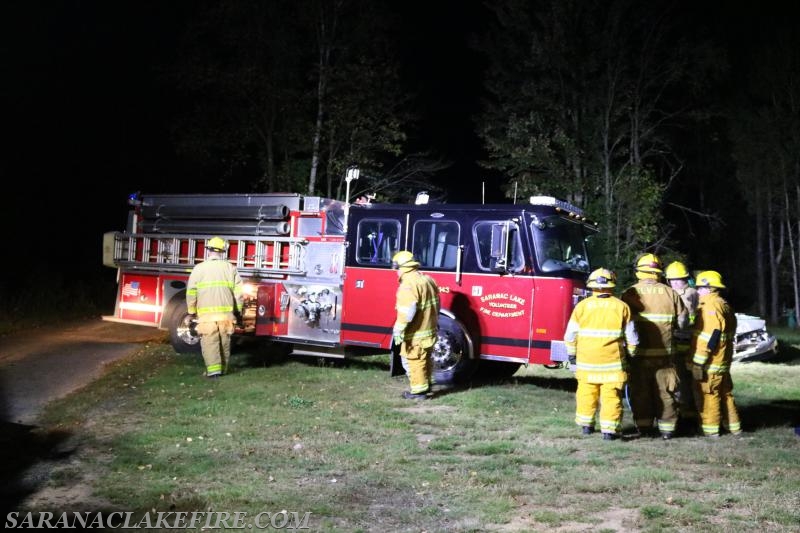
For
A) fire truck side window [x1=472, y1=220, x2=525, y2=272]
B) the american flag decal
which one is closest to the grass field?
fire truck side window [x1=472, y1=220, x2=525, y2=272]

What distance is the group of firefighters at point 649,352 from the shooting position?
682 cm

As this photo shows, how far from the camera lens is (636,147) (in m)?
24.0

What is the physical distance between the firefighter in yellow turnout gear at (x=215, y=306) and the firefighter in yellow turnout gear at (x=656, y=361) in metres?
5.25

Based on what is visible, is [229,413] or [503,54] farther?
[503,54]

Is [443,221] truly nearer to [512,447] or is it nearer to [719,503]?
[512,447]

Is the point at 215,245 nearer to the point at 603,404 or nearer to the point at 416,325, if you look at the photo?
the point at 416,325

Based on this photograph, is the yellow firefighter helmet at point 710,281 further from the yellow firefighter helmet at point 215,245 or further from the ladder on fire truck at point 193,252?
the yellow firefighter helmet at point 215,245

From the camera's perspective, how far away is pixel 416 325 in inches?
340

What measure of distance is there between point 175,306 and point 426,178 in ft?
40.5

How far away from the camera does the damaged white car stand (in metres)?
13.7

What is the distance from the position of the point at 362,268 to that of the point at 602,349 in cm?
438

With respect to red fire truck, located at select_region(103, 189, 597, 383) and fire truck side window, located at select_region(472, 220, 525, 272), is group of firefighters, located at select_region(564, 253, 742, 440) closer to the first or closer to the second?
red fire truck, located at select_region(103, 189, 597, 383)

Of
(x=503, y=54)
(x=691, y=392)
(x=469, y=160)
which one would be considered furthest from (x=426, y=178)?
(x=691, y=392)

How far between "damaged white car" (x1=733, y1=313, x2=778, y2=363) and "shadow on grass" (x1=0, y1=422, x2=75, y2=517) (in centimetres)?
1161
